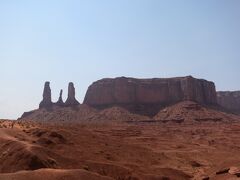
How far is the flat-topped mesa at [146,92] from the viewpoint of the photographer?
120m

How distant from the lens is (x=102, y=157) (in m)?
37.5

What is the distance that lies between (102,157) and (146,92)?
3361 inches

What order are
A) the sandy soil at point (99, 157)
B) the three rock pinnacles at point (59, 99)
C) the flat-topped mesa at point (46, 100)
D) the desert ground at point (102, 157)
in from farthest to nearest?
the flat-topped mesa at point (46, 100) < the three rock pinnacles at point (59, 99) < the sandy soil at point (99, 157) < the desert ground at point (102, 157)

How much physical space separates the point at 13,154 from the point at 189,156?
26468 millimetres

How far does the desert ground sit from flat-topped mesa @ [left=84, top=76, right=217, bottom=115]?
162 feet

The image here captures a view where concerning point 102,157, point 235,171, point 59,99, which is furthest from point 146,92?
point 235,171

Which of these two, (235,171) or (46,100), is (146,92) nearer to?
(46,100)

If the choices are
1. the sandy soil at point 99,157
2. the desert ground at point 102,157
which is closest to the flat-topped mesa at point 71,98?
the desert ground at point 102,157

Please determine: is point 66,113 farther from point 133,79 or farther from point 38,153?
point 38,153

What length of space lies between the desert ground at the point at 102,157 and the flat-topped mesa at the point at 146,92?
49.3 meters

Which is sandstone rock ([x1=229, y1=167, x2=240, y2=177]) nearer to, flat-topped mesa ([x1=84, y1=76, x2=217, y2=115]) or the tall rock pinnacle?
flat-topped mesa ([x1=84, y1=76, x2=217, y2=115])

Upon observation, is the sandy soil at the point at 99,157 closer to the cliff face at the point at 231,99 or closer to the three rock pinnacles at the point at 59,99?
the three rock pinnacles at the point at 59,99

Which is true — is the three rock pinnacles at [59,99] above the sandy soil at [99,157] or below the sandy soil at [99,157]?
above

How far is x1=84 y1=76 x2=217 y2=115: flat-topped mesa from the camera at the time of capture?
393 ft
